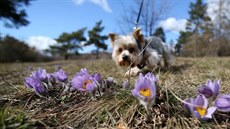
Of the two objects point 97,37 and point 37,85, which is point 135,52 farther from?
point 97,37

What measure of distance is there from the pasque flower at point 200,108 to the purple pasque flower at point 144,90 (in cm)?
27

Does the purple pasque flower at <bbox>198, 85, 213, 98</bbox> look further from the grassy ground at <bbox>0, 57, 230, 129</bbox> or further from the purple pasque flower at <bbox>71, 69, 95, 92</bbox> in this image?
the purple pasque flower at <bbox>71, 69, 95, 92</bbox>

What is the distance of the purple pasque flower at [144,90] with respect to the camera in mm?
1757

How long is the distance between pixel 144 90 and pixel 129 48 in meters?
4.42

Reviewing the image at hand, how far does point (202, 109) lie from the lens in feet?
5.81

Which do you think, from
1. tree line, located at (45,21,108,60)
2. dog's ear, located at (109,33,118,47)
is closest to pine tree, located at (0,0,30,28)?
dog's ear, located at (109,33,118,47)

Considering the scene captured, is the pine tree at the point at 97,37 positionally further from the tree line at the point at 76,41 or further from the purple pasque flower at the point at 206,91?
the purple pasque flower at the point at 206,91

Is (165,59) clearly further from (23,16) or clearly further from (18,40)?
(18,40)

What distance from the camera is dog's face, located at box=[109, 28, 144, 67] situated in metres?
6.00

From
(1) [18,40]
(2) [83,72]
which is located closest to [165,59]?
(2) [83,72]

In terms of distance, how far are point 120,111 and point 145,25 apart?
20876 millimetres

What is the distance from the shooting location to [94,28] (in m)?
53.3

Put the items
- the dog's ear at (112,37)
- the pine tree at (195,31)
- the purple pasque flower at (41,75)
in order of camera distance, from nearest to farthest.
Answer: the purple pasque flower at (41,75) → the dog's ear at (112,37) → the pine tree at (195,31)

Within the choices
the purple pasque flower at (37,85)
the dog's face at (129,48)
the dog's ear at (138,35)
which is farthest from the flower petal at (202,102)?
the dog's ear at (138,35)
